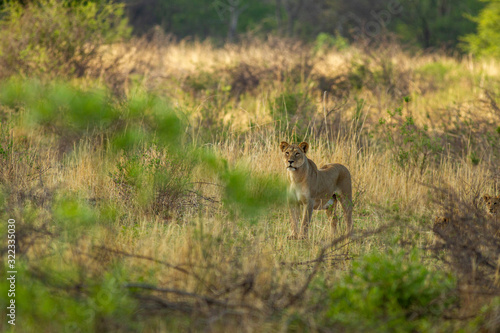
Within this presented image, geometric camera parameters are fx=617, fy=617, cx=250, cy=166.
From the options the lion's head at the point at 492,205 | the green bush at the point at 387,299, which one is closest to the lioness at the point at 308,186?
the lion's head at the point at 492,205

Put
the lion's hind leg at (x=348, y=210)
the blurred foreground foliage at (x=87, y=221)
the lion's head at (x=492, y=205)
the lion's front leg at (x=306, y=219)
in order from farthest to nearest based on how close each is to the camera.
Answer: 1. the lion's hind leg at (x=348, y=210)
2. the lion's front leg at (x=306, y=219)
3. the lion's head at (x=492, y=205)
4. the blurred foreground foliage at (x=87, y=221)

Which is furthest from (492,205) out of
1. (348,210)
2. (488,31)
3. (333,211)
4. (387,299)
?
(488,31)

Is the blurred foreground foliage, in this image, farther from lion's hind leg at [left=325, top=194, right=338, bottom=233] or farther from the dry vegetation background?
lion's hind leg at [left=325, top=194, right=338, bottom=233]

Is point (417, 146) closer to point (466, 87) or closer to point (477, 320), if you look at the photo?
point (477, 320)

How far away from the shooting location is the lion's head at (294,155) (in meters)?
6.11

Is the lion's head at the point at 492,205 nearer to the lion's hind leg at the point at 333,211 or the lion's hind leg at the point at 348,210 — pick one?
the lion's hind leg at the point at 348,210

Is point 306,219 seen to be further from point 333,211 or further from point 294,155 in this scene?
point 294,155

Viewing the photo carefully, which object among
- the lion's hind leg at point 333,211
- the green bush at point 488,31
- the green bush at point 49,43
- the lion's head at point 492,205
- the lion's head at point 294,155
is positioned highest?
the green bush at point 488,31

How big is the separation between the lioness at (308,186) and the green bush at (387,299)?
208cm

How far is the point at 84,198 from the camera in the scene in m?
6.53

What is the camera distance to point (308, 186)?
20.6 ft

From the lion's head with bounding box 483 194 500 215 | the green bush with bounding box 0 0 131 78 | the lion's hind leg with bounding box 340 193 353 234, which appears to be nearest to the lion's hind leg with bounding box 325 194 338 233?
the lion's hind leg with bounding box 340 193 353 234

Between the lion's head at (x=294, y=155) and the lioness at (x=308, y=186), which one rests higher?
the lion's head at (x=294, y=155)

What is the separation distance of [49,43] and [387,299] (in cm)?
1020
